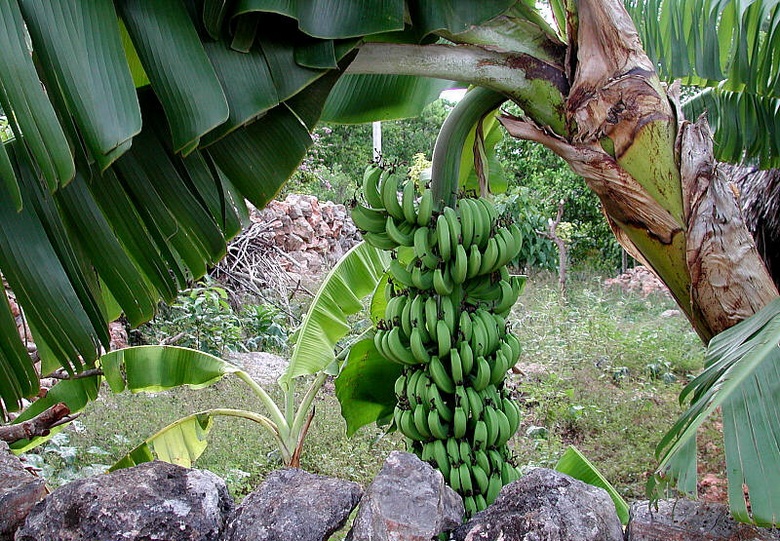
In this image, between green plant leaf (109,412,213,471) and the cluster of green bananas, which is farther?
green plant leaf (109,412,213,471)

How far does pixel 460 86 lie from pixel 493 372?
114cm

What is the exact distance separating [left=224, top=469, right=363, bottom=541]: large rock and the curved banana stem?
90cm

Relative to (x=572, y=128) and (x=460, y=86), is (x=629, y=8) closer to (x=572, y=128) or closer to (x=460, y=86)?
(x=460, y=86)

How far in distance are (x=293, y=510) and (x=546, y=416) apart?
3371 mm

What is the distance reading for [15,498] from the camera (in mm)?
1772

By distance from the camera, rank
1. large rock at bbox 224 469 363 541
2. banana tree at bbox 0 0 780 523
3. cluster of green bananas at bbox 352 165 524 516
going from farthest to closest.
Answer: cluster of green bananas at bbox 352 165 524 516 < large rock at bbox 224 469 363 541 < banana tree at bbox 0 0 780 523

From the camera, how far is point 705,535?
4.39ft

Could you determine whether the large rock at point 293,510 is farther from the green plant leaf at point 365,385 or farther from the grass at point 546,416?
the grass at point 546,416

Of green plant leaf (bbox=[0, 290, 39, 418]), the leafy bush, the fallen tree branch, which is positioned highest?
green plant leaf (bbox=[0, 290, 39, 418])

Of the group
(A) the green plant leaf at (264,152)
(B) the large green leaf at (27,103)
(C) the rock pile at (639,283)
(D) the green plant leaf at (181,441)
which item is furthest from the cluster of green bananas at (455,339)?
(C) the rock pile at (639,283)

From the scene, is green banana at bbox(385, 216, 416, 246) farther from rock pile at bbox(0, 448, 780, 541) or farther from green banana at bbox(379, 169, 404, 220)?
rock pile at bbox(0, 448, 780, 541)

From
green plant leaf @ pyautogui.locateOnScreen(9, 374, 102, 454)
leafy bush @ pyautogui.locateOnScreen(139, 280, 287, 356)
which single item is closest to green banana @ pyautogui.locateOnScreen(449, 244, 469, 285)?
green plant leaf @ pyautogui.locateOnScreen(9, 374, 102, 454)

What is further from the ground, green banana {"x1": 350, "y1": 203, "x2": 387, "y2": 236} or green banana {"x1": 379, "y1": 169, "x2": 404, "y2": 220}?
green banana {"x1": 379, "y1": 169, "x2": 404, "y2": 220}

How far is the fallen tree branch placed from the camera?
2480 mm
